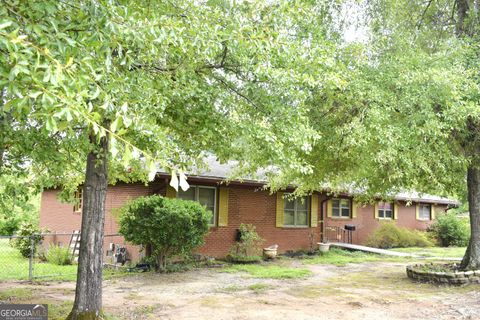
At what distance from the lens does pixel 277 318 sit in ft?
25.7

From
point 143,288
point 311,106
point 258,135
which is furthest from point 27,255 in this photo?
point 258,135

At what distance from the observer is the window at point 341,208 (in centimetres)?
2120

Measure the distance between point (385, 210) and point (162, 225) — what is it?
51.4ft

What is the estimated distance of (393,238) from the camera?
75.0ft

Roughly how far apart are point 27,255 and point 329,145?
13.8 metres

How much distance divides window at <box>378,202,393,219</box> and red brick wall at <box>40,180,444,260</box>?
57.3 inches

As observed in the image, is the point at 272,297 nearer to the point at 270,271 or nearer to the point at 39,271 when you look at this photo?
the point at 270,271

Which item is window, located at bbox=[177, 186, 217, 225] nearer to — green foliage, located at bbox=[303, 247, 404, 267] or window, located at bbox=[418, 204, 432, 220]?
green foliage, located at bbox=[303, 247, 404, 267]

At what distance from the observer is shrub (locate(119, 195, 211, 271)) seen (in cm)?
1245

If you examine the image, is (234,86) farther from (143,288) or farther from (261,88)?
(143,288)


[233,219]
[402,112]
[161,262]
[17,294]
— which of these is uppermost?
[402,112]

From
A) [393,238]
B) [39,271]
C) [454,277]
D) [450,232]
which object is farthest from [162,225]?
[450,232]

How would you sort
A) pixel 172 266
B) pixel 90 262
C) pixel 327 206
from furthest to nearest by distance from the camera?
1. pixel 327 206
2. pixel 172 266
3. pixel 90 262

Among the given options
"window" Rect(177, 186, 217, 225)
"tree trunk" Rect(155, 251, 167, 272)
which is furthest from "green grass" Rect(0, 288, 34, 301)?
"window" Rect(177, 186, 217, 225)
